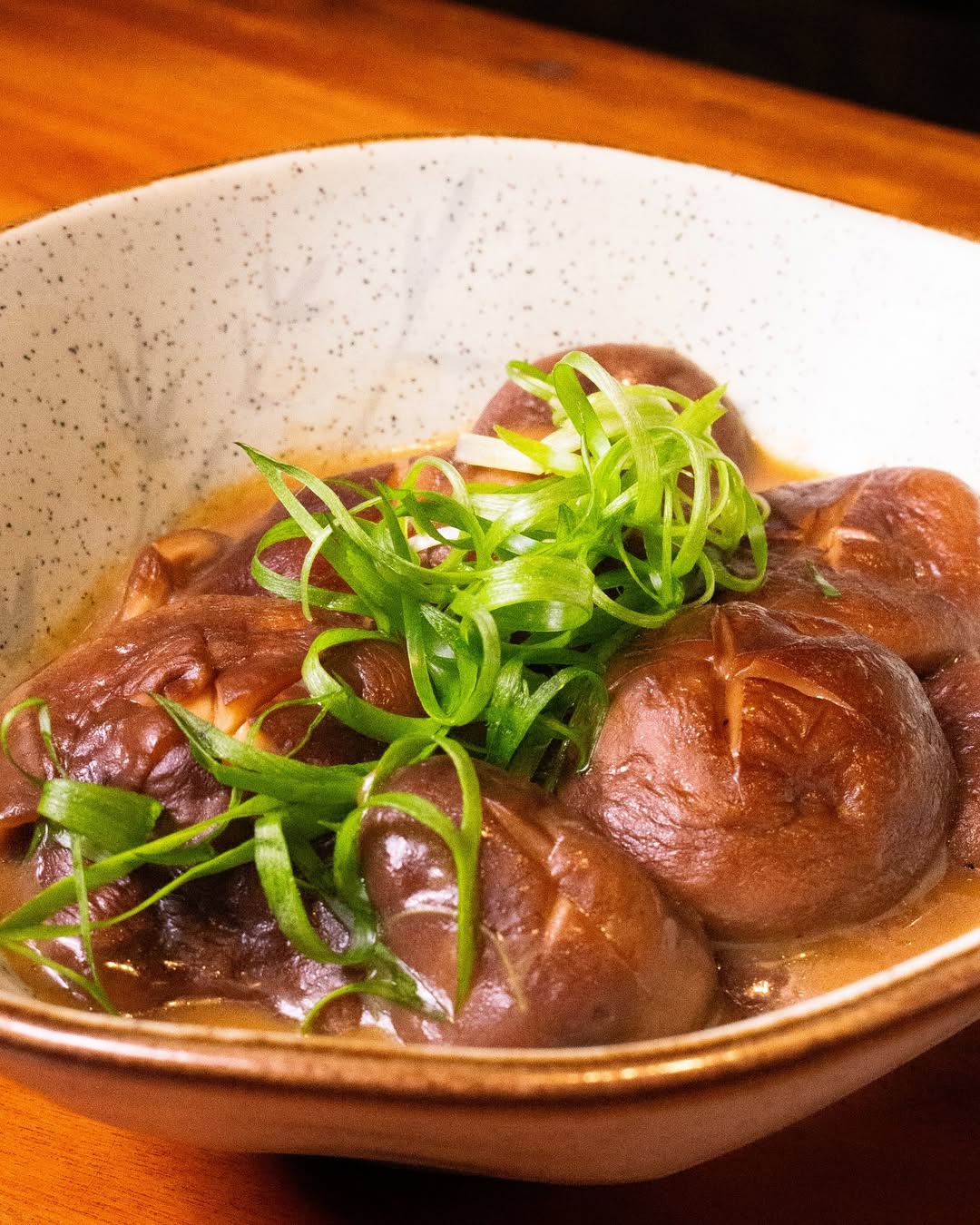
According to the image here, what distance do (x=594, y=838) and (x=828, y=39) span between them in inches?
144

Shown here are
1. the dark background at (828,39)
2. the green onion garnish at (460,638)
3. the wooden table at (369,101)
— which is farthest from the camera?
the dark background at (828,39)

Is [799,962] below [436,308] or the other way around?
below

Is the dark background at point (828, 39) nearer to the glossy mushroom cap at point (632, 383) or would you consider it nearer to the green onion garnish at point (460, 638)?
the glossy mushroom cap at point (632, 383)

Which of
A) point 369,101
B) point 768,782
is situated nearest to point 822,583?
point 768,782

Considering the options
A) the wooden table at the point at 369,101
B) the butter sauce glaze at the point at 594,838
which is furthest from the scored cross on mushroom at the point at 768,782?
the wooden table at the point at 369,101

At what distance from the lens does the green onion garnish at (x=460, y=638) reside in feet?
4.09

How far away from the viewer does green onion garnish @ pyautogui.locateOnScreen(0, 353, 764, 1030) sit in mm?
1245

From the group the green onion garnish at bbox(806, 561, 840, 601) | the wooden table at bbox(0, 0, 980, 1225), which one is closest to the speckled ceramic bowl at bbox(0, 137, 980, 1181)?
the wooden table at bbox(0, 0, 980, 1225)

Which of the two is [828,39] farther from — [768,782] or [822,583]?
[768,782]

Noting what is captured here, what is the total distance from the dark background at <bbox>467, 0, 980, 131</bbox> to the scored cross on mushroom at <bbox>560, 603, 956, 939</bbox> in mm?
3270

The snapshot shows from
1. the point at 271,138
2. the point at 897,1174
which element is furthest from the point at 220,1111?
the point at 271,138

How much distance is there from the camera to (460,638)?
140 centimetres

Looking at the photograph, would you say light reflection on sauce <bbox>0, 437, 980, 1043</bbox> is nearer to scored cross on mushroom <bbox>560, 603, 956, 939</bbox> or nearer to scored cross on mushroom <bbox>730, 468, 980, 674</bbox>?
scored cross on mushroom <bbox>560, 603, 956, 939</bbox>

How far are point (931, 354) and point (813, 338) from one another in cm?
23
